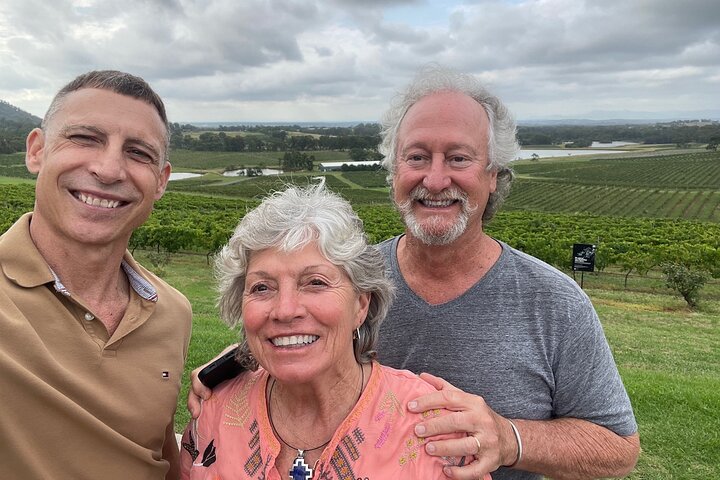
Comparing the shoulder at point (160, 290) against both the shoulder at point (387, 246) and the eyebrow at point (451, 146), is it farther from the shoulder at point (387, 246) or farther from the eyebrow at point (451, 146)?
the eyebrow at point (451, 146)

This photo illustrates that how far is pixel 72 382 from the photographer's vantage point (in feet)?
6.48

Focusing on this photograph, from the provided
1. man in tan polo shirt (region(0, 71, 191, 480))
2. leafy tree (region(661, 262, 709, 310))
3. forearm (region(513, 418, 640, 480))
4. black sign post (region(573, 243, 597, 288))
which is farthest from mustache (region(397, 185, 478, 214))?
leafy tree (region(661, 262, 709, 310))

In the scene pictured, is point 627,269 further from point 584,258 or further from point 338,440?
point 338,440

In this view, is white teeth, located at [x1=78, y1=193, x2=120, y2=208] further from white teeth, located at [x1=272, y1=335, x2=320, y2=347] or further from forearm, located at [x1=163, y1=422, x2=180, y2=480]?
forearm, located at [x1=163, y1=422, x2=180, y2=480]

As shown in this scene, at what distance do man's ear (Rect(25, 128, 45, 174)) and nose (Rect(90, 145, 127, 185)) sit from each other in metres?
0.31

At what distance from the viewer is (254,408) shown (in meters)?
2.15

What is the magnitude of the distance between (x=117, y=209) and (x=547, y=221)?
45736 mm

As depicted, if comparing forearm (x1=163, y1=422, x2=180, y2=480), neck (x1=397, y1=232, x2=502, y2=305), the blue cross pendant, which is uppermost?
neck (x1=397, y1=232, x2=502, y2=305)

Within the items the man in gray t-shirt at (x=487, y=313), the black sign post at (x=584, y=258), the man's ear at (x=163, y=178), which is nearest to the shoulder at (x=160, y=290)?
the man's ear at (x=163, y=178)

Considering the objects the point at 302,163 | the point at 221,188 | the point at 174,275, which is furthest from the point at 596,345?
the point at 302,163

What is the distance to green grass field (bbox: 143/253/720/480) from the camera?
18.2 feet

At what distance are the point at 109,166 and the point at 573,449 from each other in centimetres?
225

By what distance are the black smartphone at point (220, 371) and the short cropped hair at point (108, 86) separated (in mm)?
1157

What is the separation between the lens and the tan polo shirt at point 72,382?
1.88 metres
